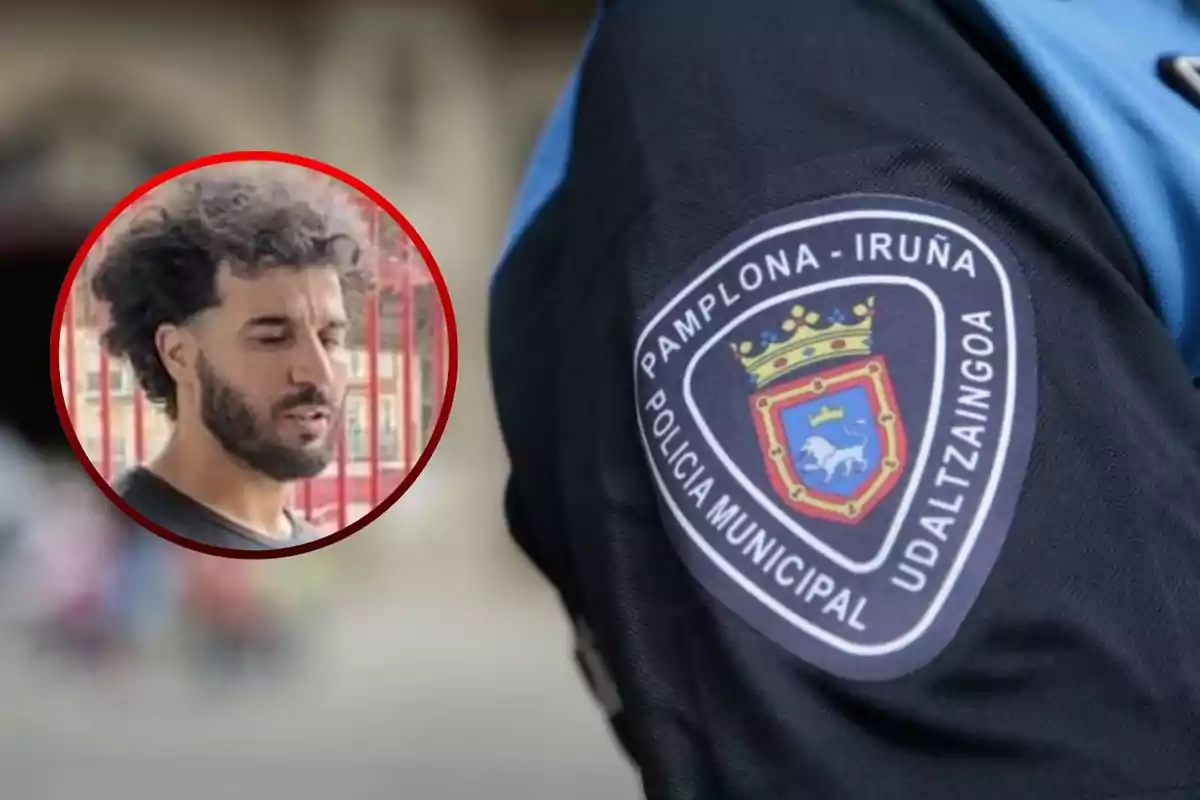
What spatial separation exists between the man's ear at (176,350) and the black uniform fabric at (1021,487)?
0.31ft

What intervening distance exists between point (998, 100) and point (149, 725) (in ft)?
4.37

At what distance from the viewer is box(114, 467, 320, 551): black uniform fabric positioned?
249 millimetres

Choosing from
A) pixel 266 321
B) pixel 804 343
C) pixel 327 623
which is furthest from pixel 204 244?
pixel 327 623

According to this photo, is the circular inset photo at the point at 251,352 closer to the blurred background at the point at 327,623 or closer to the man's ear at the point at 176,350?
the man's ear at the point at 176,350

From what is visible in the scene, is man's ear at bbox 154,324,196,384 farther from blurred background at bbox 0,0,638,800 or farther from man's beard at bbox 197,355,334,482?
blurred background at bbox 0,0,638,800

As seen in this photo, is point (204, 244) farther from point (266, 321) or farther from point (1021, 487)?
point (1021, 487)

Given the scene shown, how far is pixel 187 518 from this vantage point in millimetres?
252

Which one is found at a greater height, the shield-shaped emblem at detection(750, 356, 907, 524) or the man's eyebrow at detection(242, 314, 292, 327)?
the man's eyebrow at detection(242, 314, 292, 327)

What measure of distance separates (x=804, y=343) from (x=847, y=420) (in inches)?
0.7

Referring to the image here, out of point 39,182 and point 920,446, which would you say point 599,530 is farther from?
point 39,182

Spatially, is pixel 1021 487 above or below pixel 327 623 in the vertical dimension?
above

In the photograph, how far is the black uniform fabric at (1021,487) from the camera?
21 centimetres

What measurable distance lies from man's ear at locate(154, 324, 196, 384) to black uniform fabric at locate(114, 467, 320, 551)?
27 millimetres

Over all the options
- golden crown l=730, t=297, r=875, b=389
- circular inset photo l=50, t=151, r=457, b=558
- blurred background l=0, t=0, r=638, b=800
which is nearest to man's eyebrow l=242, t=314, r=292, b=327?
circular inset photo l=50, t=151, r=457, b=558
